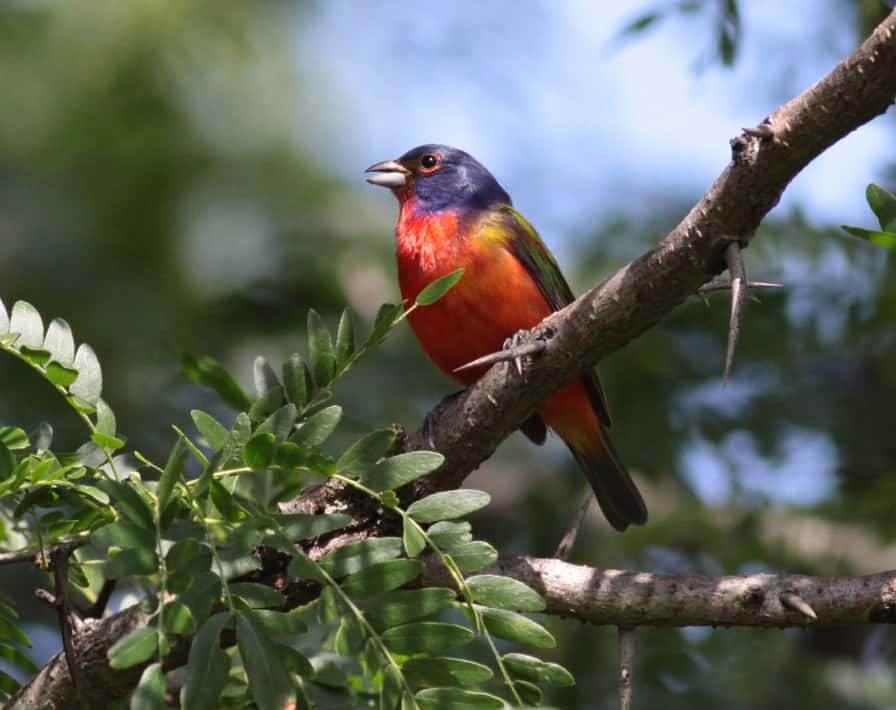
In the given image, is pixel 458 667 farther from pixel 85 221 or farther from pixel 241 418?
pixel 85 221

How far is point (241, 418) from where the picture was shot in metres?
2.70

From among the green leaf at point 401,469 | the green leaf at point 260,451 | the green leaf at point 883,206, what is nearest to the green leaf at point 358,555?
the green leaf at point 401,469

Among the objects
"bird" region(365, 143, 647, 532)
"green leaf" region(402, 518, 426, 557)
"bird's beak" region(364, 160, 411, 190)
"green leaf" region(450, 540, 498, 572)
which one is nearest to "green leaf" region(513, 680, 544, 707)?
"green leaf" region(450, 540, 498, 572)

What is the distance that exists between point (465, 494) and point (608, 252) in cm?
403

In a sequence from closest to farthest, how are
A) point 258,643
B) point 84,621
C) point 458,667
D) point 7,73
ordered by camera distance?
point 258,643 < point 458,667 < point 84,621 < point 7,73

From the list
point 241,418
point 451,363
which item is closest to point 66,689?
point 241,418

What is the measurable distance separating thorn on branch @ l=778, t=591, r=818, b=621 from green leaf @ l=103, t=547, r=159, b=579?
61.7 inches

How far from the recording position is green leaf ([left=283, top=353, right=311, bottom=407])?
3012 mm

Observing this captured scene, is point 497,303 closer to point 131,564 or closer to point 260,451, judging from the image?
point 260,451

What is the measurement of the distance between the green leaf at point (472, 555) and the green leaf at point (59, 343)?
102 centimetres

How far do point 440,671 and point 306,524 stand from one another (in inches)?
16.4

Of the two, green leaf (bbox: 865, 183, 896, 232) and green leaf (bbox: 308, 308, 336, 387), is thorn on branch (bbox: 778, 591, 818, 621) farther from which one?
green leaf (bbox: 308, 308, 336, 387)

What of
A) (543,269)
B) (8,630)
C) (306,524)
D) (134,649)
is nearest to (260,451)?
Answer: (306,524)

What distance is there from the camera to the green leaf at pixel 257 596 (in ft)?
8.33
